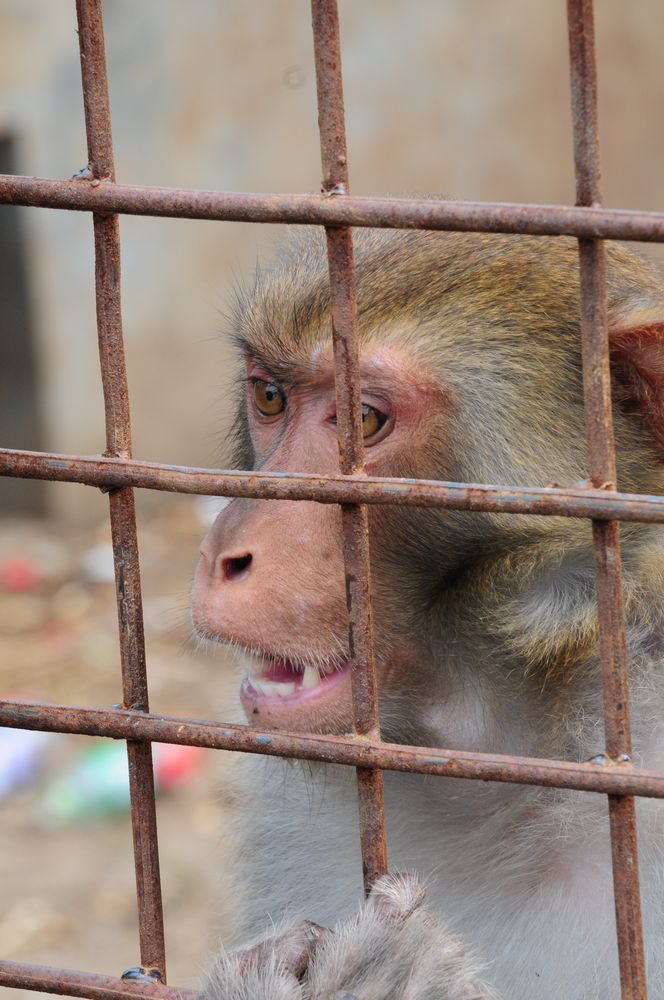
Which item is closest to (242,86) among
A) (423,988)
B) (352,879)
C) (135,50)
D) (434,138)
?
(135,50)

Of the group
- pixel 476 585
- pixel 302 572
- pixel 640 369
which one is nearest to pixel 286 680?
pixel 302 572

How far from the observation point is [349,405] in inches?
53.2

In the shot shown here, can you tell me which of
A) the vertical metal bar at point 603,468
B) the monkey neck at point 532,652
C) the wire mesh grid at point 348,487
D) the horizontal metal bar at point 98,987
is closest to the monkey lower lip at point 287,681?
the monkey neck at point 532,652

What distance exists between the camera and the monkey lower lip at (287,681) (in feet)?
5.70

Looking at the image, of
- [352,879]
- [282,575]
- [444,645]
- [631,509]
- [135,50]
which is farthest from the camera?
[135,50]

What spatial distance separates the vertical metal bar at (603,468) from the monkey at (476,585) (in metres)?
0.31

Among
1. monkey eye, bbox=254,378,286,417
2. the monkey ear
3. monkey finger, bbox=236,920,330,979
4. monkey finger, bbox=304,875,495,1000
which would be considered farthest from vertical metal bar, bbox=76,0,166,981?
the monkey ear

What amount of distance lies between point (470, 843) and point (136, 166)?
4.94 m

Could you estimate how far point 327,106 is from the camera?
50.3 inches

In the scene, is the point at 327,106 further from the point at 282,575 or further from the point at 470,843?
the point at 470,843

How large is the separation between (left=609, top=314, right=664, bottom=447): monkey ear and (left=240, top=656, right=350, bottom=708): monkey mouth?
521 mm

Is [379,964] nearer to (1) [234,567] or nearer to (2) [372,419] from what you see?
(1) [234,567]

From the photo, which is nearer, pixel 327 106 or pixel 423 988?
pixel 327 106

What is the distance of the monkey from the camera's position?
5.54ft
